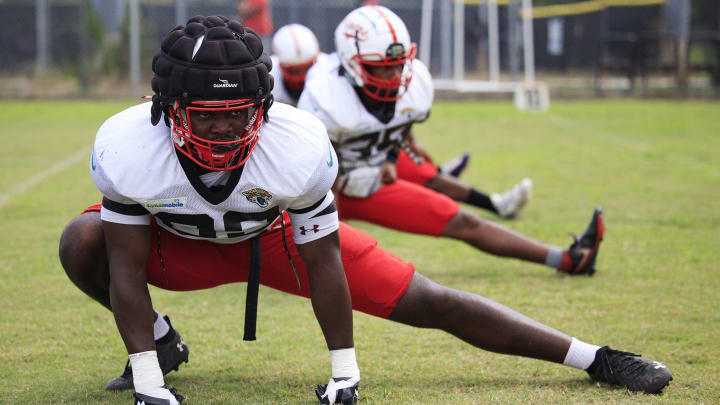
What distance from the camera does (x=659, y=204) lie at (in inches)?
265

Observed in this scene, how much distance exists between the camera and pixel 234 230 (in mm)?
2900

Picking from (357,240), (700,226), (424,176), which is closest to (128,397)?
(357,240)

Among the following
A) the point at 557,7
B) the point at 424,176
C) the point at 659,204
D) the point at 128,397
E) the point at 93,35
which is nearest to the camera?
the point at 128,397

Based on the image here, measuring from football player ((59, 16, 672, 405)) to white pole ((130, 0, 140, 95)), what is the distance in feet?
44.3

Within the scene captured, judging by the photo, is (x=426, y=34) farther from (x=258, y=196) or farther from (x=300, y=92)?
(x=258, y=196)

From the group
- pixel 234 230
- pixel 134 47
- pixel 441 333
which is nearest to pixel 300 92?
pixel 441 333

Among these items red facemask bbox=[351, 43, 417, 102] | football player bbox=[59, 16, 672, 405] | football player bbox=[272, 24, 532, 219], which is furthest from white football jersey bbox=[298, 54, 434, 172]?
football player bbox=[59, 16, 672, 405]

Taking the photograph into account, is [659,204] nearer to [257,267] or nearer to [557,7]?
[257,267]

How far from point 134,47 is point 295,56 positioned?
10243 mm

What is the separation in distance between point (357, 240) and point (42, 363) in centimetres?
140

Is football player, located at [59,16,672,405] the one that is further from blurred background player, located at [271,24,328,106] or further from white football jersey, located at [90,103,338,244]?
blurred background player, located at [271,24,328,106]

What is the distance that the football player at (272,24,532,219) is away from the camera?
5.77 m

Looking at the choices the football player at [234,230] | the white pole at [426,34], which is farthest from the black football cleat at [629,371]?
the white pole at [426,34]

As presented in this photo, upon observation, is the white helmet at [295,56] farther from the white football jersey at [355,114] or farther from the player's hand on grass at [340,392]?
the player's hand on grass at [340,392]
